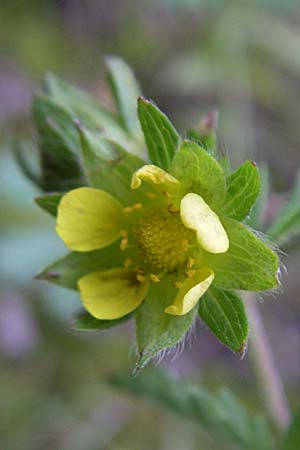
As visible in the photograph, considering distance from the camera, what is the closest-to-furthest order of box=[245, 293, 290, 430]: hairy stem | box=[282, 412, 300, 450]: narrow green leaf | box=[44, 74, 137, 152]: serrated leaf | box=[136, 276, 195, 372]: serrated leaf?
box=[136, 276, 195, 372]: serrated leaf
box=[282, 412, 300, 450]: narrow green leaf
box=[44, 74, 137, 152]: serrated leaf
box=[245, 293, 290, 430]: hairy stem

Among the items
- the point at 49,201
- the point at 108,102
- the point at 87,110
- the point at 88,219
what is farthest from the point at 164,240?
the point at 108,102

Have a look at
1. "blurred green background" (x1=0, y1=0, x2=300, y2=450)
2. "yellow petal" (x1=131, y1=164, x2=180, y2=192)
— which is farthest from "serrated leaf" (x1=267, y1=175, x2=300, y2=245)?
"blurred green background" (x1=0, y1=0, x2=300, y2=450)

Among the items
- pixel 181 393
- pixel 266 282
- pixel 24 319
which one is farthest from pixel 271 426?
pixel 24 319

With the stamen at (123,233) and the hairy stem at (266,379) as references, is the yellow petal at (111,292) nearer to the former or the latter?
the stamen at (123,233)

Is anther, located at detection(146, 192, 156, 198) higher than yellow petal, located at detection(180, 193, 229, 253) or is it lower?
lower

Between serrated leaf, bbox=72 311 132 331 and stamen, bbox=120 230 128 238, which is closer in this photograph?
serrated leaf, bbox=72 311 132 331

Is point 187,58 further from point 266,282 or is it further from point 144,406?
point 266,282

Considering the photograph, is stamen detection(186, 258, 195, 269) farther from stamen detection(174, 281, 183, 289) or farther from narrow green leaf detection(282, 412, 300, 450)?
narrow green leaf detection(282, 412, 300, 450)
